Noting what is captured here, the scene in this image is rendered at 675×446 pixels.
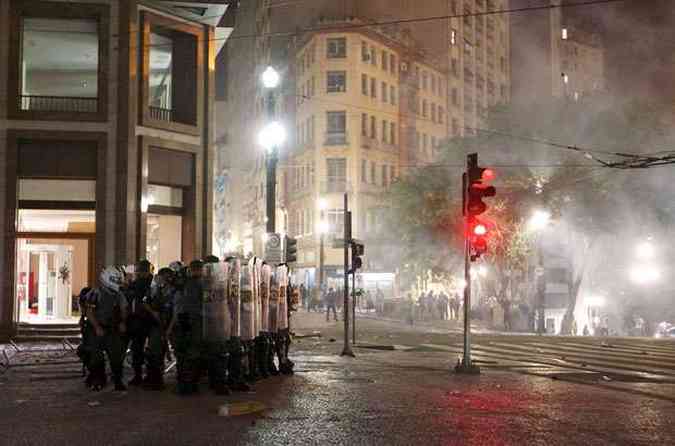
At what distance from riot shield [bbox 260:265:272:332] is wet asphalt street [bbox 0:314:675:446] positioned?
3.20ft

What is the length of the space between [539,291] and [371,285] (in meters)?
23.3

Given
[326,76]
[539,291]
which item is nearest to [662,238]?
[539,291]

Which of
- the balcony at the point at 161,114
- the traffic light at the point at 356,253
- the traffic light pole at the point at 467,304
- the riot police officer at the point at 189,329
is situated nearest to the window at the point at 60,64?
the balcony at the point at 161,114

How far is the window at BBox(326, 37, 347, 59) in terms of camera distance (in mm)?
61531

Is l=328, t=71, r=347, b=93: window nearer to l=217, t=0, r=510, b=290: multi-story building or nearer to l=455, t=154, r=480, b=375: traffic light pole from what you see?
l=217, t=0, r=510, b=290: multi-story building

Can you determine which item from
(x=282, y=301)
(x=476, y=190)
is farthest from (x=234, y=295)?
(x=476, y=190)

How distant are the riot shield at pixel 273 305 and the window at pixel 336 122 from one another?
4891 centimetres

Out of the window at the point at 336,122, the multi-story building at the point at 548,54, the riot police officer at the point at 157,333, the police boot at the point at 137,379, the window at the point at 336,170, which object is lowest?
the police boot at the point at 137,379

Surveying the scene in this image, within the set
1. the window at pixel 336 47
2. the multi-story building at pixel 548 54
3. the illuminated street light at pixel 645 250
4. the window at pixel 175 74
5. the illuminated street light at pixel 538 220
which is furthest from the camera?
the multi-story building at pixel 548 54

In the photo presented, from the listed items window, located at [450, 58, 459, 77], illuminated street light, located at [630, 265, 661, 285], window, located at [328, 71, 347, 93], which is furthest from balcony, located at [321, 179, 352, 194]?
illuminated street light, located at [630, 265, 661, 285]

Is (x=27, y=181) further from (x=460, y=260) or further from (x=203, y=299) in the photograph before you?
(x=460, y=260)

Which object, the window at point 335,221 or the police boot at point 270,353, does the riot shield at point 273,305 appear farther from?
the window at point 335,221

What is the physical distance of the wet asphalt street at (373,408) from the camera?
7.93m

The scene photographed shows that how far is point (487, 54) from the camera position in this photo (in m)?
85.3
